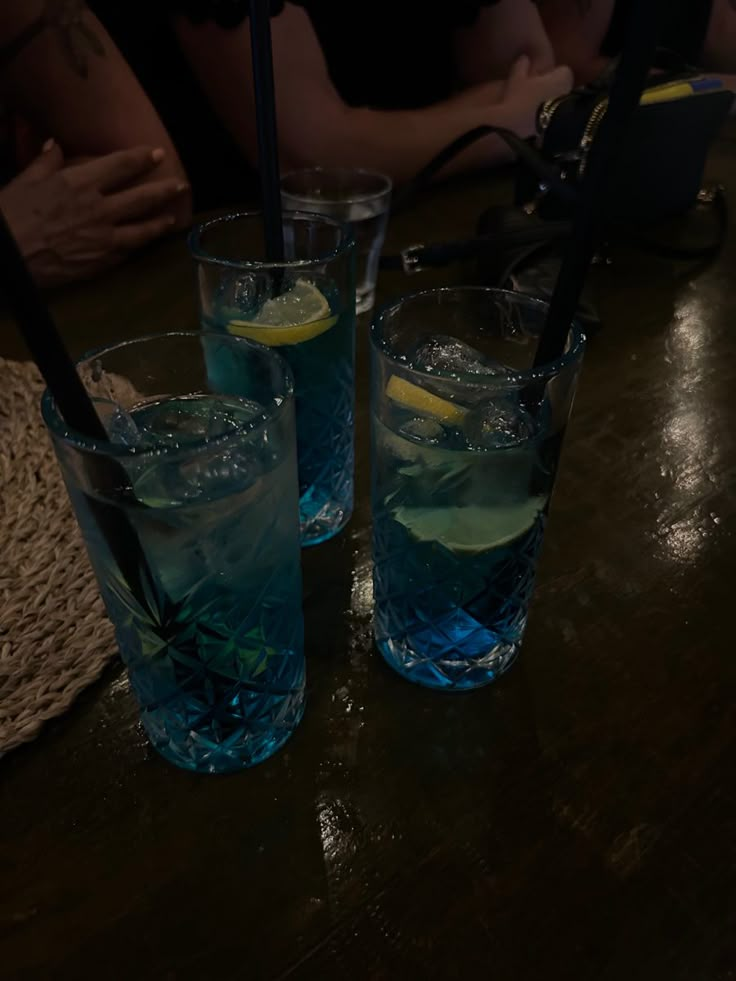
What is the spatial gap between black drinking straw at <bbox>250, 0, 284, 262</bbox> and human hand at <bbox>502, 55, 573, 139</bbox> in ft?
5.12

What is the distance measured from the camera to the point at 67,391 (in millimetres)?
482

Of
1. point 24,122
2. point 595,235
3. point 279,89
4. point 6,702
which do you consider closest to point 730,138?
point 279,89

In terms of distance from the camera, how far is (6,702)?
0.65 metres

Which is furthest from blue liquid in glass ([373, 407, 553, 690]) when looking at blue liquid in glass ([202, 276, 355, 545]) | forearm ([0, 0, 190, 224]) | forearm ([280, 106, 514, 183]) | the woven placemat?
forearm ([280, 106, 514, 183])

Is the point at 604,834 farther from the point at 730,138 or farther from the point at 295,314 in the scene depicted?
the point at 730,138

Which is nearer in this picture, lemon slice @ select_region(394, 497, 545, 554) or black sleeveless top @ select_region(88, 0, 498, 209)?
lemon slice @ select_region(394, 497, 545, 554)

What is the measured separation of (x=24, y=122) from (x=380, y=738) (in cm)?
181

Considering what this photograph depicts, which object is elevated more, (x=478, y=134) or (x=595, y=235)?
(x=595, y=235)

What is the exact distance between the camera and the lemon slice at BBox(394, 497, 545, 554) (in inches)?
24.8

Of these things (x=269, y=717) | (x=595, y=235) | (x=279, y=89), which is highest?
(x=595, y=235)

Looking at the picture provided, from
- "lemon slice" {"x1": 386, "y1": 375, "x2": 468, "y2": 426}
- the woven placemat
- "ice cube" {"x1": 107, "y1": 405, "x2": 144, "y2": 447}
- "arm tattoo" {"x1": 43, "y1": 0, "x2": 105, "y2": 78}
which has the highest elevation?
"arm tattoo" {"x1": 43, "y1": 0, "x2": 105, "y2": 78}

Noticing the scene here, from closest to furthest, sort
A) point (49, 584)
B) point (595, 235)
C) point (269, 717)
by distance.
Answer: point (595, 235), point (269, 717), point (49, 584)

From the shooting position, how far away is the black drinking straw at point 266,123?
644 mm

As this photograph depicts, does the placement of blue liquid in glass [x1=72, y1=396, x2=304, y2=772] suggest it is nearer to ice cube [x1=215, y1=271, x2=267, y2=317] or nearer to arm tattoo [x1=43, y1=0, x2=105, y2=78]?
ice cube [x1=215, y1=271, x2=267, y2=317]
